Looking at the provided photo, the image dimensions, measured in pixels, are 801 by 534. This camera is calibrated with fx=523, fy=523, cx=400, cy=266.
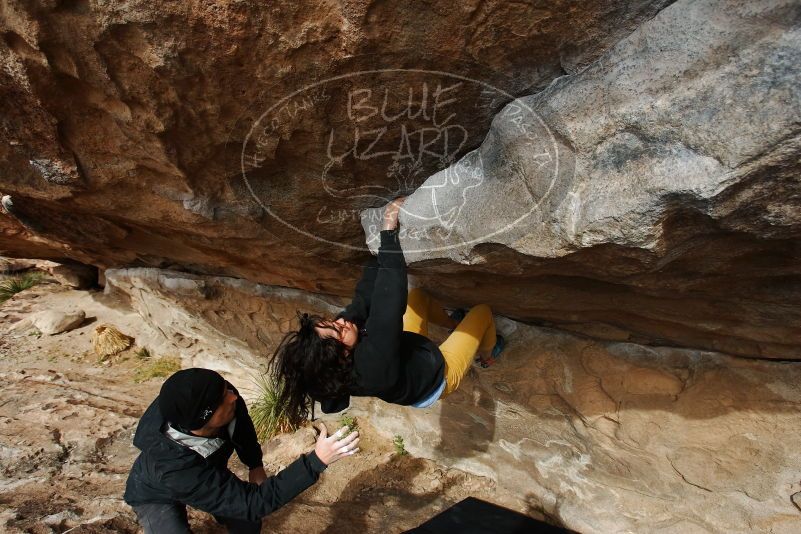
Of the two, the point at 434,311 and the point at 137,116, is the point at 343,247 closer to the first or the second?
the point at 434,311

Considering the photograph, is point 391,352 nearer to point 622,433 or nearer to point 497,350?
point 497,350

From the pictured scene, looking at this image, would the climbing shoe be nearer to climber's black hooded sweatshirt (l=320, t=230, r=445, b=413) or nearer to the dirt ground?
climber's black hooded sweatshirt (l=320, t=230, r=445, b=413)

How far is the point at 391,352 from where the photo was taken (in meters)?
2.07

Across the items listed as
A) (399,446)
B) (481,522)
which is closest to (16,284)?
(399,446)

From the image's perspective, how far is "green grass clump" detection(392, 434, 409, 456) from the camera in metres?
4.03

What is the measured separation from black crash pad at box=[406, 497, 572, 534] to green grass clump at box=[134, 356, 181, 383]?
345 cm

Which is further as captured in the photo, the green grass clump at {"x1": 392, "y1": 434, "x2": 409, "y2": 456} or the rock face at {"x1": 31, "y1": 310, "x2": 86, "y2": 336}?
the rock face at {"x1": 31, "y1": 310, "x2": 86, "y2": 336}

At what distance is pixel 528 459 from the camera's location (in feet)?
11.0

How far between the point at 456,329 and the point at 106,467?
2982mm

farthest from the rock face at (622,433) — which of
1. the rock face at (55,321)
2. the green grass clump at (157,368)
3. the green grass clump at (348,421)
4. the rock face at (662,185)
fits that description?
the rock face at (55,321)

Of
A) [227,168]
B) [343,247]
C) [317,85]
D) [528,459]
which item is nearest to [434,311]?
[343,247]

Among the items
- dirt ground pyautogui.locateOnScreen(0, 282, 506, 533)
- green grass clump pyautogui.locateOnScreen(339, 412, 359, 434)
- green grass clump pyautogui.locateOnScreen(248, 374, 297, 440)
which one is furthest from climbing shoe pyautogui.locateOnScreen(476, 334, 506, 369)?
green grass clump pyautogui.locateOnScreen(248, 374, 297, 440)

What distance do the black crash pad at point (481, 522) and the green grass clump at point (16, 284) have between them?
22.5 ft

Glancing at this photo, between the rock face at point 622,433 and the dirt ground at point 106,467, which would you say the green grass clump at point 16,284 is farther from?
the rock face at point 622,433
